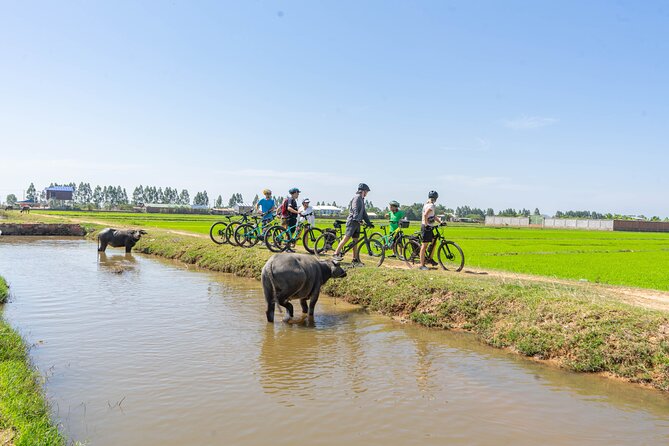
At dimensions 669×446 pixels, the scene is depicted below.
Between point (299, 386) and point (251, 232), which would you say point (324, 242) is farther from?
point (299, 386)

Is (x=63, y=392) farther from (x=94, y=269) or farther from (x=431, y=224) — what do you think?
(x=94, y=269)

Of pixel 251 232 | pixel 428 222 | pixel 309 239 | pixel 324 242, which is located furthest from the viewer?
pixel 251 232

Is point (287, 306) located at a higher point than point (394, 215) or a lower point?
lower

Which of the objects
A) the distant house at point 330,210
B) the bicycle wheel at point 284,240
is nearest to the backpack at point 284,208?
the bicycle wheel at point 284,240

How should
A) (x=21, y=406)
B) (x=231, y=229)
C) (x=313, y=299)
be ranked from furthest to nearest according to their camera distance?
1. (x=231, y=229)
2. (x=313, y=299)
3. (x=21, y=406)

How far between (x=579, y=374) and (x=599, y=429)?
184 cm

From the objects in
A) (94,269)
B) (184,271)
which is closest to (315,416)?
(184,271)

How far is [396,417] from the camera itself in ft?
18.7

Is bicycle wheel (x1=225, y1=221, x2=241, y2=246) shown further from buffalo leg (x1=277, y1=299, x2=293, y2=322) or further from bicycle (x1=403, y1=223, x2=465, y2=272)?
buffalo leg (x1=277, y1=299, x2=293, y2=322)

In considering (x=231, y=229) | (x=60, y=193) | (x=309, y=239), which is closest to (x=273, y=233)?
(x=309, y=239)

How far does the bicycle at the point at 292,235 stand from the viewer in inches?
602

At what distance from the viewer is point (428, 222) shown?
12.9 meters

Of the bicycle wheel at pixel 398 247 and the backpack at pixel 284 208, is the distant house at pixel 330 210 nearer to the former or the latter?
the backpack at pixel 284 208

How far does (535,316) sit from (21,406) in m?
7.47
